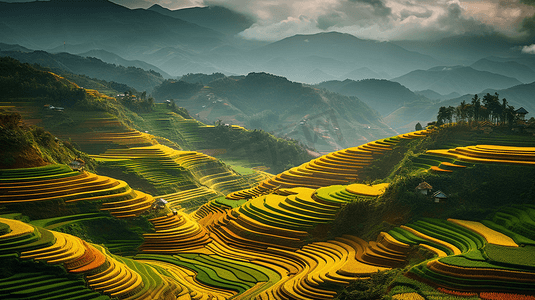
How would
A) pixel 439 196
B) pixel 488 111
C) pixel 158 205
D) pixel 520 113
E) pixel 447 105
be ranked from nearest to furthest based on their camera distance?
pixel 439 196
pixel 158 205
pixel 520 113
pixel 488 111
pixel 447 105

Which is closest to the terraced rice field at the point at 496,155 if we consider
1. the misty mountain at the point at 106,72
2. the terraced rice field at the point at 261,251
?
the terraced rice field at the point at 261,251

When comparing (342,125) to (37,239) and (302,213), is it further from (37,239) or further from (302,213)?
(37,239)

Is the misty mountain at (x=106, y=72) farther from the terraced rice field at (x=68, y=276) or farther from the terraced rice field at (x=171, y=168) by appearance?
the terraced rice field at (x=68, y=276)

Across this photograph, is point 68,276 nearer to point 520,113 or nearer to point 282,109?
point 520,113

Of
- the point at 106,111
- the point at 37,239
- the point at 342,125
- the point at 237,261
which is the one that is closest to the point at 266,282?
the point at 237,261

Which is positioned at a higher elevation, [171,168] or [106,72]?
[106,72]

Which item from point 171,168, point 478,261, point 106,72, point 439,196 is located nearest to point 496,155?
point 439,196
